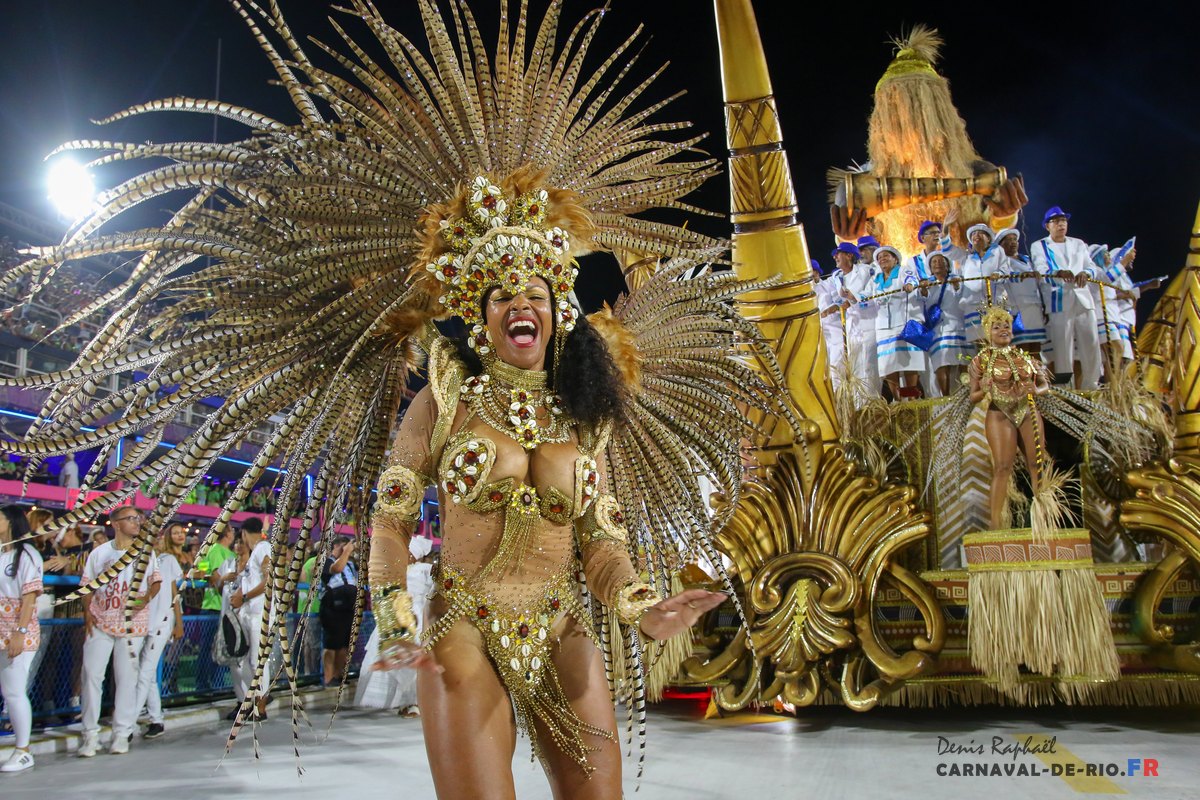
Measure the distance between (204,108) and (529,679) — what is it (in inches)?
70.2

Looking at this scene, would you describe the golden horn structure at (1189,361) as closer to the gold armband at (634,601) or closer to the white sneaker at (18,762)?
the gold armband at (634,601)

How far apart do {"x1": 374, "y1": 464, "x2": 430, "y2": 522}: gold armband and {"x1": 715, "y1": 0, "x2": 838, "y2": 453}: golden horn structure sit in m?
3.59

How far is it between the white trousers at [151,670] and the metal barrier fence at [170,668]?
53 cm

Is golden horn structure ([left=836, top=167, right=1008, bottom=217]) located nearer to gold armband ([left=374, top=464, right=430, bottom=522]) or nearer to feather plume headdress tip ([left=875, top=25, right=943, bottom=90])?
feather plume headdress tip ([left=875, top=25, right=943, bottom=90])

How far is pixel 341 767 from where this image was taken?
5.02 m

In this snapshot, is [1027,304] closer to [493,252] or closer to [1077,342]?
[1077,342]

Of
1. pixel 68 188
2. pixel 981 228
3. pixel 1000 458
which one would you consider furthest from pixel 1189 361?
pixel 68 188

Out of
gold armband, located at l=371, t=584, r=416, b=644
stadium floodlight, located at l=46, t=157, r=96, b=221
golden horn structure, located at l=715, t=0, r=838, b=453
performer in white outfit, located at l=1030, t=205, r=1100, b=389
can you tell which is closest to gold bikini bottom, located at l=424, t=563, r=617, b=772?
gold armband, located at l=371, t=584, r=416, b=644

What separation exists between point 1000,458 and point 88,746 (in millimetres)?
5689

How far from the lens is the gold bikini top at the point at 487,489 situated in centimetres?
250

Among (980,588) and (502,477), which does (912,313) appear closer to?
(980,588)

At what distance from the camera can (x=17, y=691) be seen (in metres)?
5.34

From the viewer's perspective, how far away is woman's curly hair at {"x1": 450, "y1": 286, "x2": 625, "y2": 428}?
267 cm
